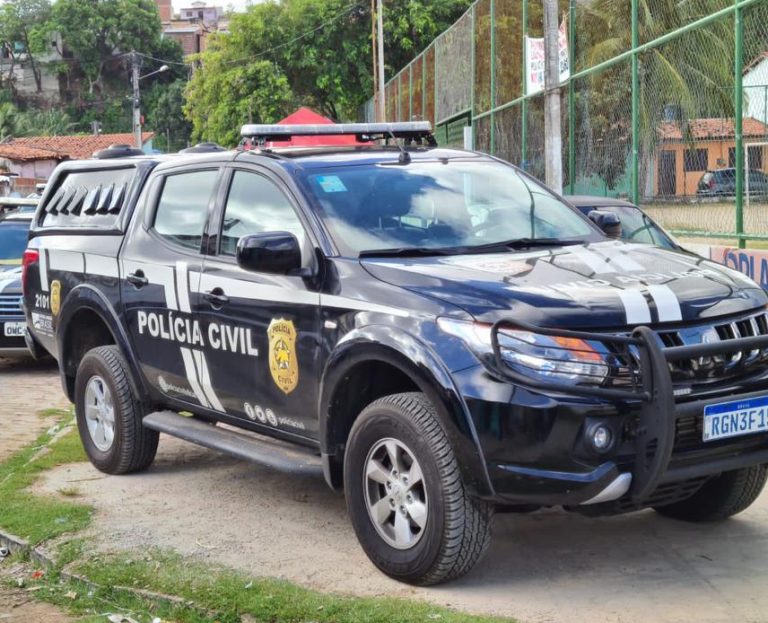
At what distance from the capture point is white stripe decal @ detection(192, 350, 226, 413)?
243 inches

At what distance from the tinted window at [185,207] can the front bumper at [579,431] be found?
2.33 m

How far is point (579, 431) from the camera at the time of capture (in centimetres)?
441

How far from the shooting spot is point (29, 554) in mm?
5691

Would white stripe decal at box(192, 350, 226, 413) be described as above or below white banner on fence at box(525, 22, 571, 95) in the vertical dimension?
below

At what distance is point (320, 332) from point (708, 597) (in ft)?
6.35

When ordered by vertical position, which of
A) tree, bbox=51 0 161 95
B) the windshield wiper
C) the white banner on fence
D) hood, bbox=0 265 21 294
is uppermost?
tree, bbox=51 0 161 95

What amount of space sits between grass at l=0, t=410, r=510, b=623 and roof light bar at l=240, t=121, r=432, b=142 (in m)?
2.20

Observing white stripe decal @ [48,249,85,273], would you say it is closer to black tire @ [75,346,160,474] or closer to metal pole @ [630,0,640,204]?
black tire @ [75,346,160,474]

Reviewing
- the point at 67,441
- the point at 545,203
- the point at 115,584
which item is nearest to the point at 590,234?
the point at 545,203

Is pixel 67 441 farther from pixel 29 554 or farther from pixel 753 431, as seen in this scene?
pixel 753 431

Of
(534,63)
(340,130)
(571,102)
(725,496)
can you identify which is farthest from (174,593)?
(534,63)

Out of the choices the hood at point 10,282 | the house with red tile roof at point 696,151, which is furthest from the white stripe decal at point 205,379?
the hood at point 10,282

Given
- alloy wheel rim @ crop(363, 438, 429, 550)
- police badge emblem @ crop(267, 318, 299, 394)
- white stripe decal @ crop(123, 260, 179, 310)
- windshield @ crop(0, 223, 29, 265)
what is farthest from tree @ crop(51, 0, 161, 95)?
alloy wheel rim @ crop(363, 438, 429, 550)

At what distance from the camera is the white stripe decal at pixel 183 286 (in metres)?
6.27
